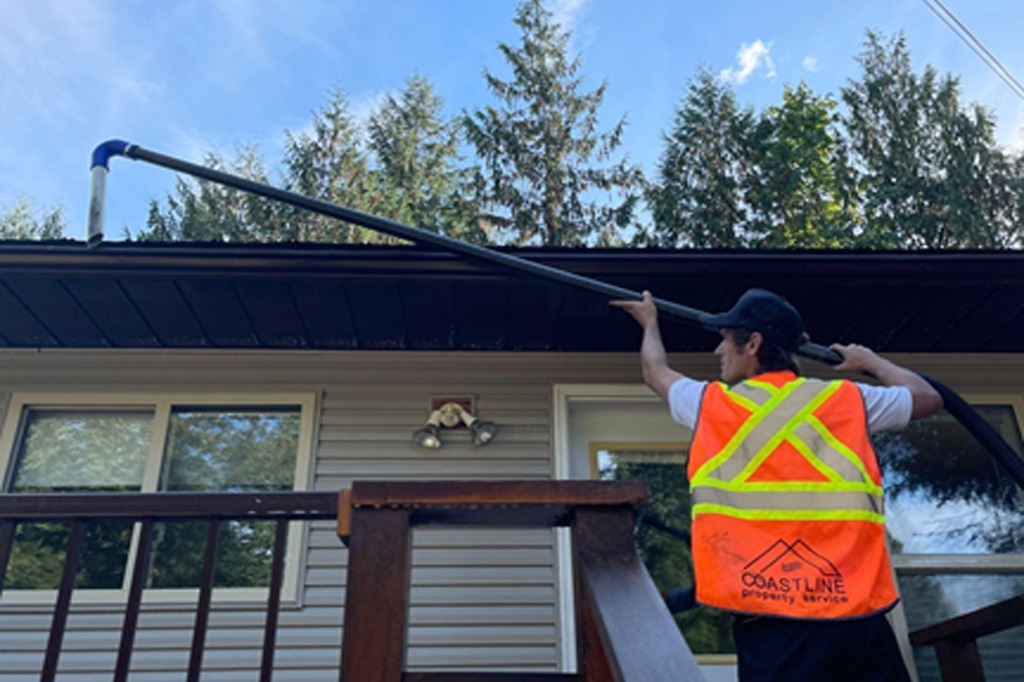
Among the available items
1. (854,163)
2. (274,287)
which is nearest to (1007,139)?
(854,163)

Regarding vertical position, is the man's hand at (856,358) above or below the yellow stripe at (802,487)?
above

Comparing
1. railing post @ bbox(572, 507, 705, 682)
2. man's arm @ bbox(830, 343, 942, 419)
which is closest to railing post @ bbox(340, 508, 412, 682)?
railing post @ bbox(572, 507, 705, 682)

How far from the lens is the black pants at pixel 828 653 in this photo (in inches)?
64.9

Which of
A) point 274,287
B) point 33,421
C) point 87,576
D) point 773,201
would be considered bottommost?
point 87,576

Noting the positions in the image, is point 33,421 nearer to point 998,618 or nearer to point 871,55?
point 998,618

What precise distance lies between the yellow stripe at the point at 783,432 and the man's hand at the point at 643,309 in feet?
2.63

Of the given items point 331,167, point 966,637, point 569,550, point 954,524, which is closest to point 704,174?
point 331,167

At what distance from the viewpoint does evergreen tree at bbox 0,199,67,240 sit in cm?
1855

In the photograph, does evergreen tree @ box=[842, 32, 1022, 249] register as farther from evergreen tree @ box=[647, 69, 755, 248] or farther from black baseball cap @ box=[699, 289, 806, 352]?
black baseball cap @ box=[699, 289, 806, 352]

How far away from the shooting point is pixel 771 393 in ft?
6.26

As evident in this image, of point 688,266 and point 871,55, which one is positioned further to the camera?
point 871,55

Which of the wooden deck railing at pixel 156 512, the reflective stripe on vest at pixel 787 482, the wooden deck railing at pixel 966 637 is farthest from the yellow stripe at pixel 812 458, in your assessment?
the wooden deck railing at pixel 966 637

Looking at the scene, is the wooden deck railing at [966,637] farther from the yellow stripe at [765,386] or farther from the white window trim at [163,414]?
the white window trim at [163,414]

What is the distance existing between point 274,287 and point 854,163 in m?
16.0
